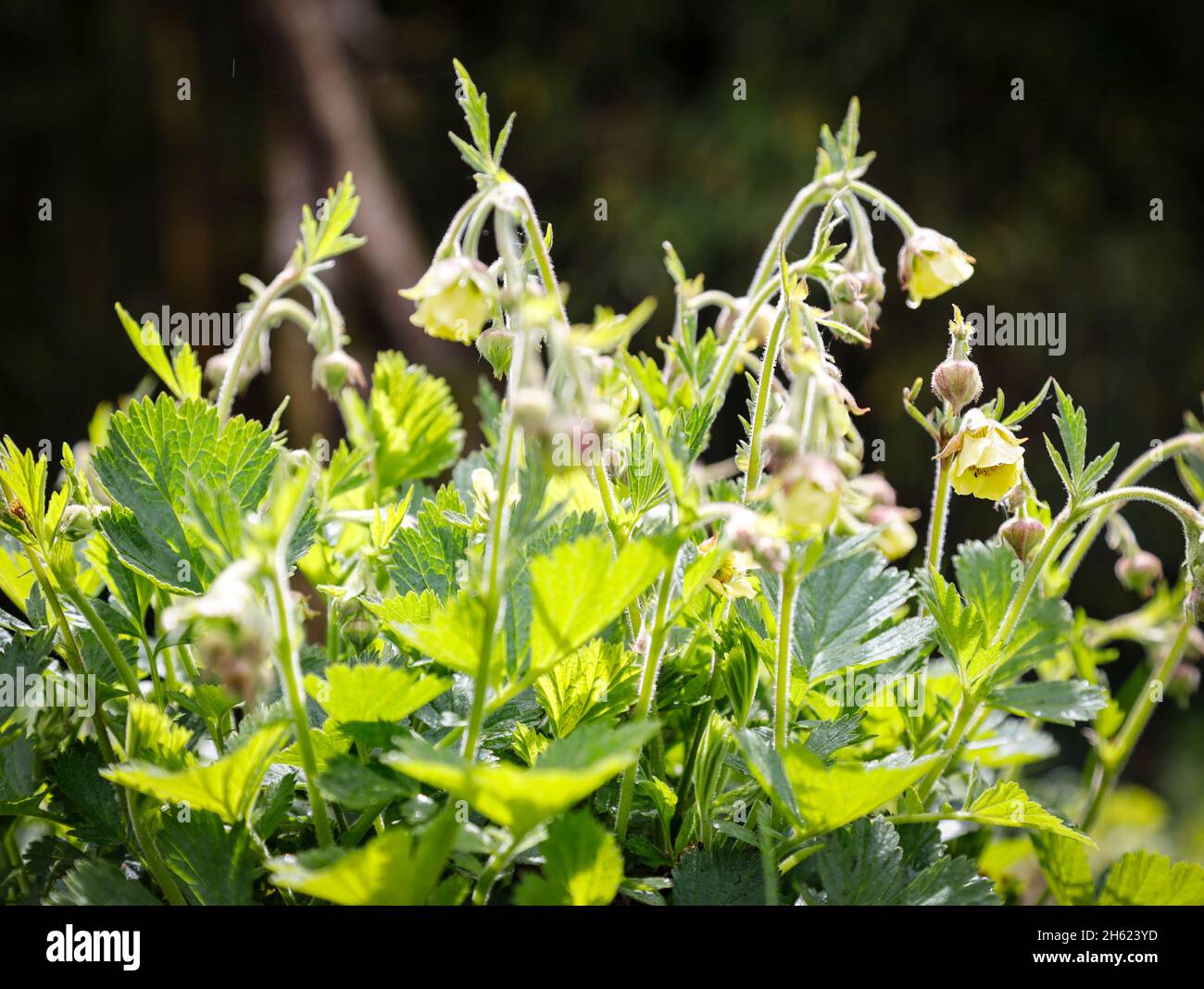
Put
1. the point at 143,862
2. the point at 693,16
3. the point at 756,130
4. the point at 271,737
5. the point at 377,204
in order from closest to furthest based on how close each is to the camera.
Result: 1. the point at 271,737
2. the point at 143,862
3. the point at 377,204
4. the point at 756,130
5. the point at 693,16

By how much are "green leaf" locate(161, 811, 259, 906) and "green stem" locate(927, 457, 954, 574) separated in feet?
1.06

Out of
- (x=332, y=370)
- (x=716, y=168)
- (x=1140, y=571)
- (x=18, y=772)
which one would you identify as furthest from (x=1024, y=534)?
(x=716, y=168)

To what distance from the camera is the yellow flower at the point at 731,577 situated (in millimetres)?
468

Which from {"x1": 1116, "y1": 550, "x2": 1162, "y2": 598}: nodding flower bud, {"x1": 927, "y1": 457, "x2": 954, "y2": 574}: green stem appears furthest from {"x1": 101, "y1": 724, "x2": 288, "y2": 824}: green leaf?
{"x1": 1116, "y1": 550, "x2": 1162, "y2": 598}: nodding flower bud

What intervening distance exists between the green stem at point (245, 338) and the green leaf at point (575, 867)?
0.90 feet

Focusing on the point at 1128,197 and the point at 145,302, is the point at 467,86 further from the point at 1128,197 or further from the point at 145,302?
the point at 145,302

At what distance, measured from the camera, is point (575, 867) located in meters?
0.39

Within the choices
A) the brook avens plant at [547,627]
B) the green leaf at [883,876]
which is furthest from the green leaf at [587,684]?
the green leaf at [883,876]

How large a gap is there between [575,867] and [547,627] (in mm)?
84

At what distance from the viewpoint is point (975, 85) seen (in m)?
2.76

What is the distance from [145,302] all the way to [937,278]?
296cm

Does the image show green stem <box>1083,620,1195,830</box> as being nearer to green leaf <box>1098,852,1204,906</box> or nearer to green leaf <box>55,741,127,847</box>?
green leaf <box>1098,852,1204,906</box>
